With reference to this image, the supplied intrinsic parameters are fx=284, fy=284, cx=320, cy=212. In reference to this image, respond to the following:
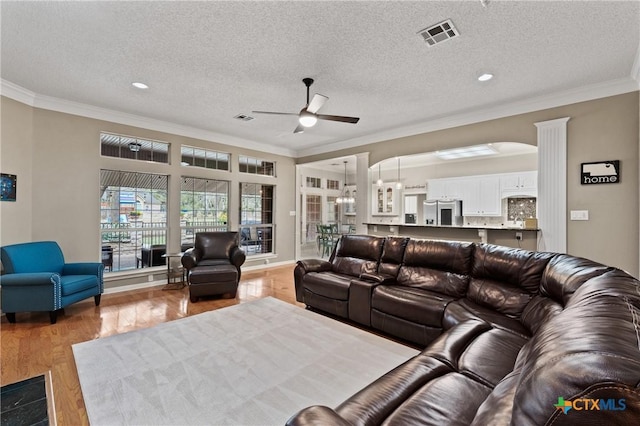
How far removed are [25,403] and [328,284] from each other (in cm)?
270

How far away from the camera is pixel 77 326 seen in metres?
3.29

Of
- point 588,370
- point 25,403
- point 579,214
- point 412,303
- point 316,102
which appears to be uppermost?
point 316,102

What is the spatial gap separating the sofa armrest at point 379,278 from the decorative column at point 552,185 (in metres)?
2.27

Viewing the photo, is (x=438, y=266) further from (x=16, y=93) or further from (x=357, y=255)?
(x=16, y=93)

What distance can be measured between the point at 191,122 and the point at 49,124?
6.31ft

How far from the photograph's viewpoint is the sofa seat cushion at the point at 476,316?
217 cm

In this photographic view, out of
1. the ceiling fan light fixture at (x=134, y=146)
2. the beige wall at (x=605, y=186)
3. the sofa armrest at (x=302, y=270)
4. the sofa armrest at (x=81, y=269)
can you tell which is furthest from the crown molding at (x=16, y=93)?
the beige wall at (x=605, y=186)

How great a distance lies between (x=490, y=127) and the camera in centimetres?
441

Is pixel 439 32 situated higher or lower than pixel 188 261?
higher

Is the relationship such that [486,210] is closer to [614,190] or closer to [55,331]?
[614,190]

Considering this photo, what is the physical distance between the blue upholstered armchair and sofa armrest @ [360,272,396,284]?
11.8ft

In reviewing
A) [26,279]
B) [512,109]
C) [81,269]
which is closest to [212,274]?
[81,269]

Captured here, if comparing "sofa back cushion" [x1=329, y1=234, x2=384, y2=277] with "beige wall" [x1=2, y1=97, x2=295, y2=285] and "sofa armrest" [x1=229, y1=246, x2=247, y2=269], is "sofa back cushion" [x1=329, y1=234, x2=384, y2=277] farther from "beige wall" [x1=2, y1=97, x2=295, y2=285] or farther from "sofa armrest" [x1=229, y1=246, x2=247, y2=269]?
"beige wall" [x1=2, y1=97, x2=295, y2=285]

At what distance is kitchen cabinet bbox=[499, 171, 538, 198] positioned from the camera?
640 cm
